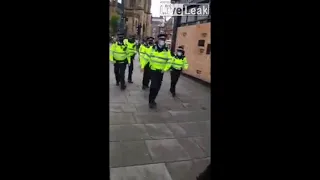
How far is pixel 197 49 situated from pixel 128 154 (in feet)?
24.4

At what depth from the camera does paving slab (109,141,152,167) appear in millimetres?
3113

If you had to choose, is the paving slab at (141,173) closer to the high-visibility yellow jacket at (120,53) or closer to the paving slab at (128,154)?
the paving slab at (128,154)

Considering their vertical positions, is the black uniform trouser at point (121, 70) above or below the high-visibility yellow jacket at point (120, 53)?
below

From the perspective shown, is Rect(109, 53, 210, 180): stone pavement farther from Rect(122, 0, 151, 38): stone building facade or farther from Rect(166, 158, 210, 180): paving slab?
Rect(122, 0, 151, 38): stone building facade

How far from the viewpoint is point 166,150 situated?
11.5 feet

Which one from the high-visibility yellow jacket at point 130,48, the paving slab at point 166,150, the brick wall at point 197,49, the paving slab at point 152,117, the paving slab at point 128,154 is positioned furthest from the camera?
the brick wall at point 197,49

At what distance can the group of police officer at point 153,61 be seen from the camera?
5.54 meters

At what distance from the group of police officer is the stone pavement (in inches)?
26.1

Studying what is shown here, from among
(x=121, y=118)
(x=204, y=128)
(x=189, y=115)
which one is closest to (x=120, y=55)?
(x=121, y=118)

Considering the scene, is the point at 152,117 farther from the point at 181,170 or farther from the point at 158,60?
the point at 181,170

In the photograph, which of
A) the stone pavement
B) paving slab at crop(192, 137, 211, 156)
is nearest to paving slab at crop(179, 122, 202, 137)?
the stone pavement

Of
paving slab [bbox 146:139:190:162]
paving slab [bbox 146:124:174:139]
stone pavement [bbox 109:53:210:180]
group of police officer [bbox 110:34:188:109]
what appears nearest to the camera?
stone pavement [bbox 109:53:210:180]

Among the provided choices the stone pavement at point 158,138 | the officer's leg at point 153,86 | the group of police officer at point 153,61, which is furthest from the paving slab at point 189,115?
the group of police officer at point 153,61
